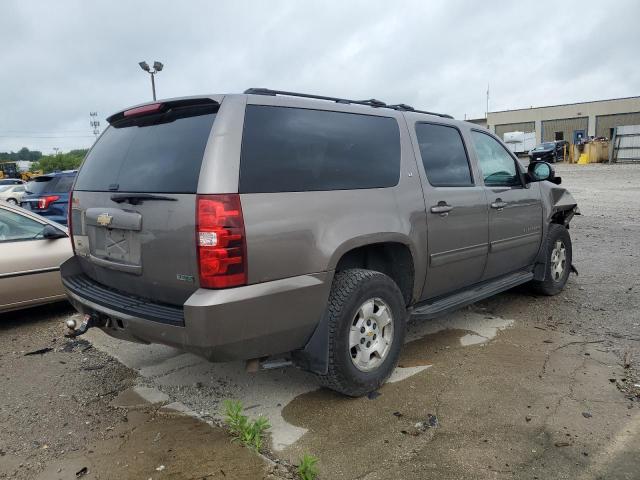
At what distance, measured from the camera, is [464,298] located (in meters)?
4.25

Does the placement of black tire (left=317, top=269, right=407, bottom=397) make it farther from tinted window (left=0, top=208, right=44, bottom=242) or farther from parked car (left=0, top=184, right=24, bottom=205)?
parked car (left=0, top=184, right=24, bottom=205)

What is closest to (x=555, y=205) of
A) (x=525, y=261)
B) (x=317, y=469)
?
(x=525, y=261)

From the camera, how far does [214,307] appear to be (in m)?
2.64

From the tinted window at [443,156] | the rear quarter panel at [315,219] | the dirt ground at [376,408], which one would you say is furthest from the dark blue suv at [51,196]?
the rear quarter panel at [315,219]

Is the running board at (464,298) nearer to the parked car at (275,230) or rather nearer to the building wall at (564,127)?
the parked car at (275,230)

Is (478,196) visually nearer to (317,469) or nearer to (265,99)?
(265,99)

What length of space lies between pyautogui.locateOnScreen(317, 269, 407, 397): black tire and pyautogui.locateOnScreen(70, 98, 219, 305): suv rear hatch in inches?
35.5

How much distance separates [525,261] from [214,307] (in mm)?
3663

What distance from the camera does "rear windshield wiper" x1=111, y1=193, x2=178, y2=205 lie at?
9.38 ft

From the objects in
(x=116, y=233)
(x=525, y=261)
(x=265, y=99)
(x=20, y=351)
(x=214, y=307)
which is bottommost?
(x=20, y=351)

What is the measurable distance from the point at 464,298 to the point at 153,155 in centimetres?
266

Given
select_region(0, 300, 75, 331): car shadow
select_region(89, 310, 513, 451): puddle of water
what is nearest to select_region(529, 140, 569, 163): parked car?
select_region(89, 310, 513, 451): puddle of water

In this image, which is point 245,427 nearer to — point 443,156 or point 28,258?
point 443,156

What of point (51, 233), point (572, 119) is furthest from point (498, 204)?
point (572, 119)
